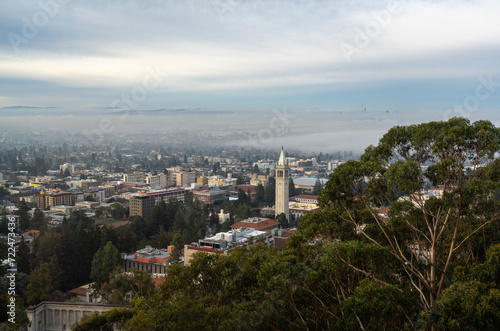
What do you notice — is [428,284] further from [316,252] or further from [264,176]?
[264,176]

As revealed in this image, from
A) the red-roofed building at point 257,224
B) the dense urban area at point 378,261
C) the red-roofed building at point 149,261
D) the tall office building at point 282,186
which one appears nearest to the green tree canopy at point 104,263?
the red-roofed building at point 149,261

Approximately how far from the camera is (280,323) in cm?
636

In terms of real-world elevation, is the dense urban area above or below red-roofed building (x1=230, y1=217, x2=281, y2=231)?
above

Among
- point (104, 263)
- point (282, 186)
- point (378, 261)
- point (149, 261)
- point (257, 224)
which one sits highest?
point (378, 261)

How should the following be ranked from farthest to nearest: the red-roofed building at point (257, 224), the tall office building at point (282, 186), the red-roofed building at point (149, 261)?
the tall office building at point (282, 186)
the red-roofed building at point (257, 224)
the red-roofed building at point (149, 261)

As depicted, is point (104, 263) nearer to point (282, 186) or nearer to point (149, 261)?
point (149, 261)

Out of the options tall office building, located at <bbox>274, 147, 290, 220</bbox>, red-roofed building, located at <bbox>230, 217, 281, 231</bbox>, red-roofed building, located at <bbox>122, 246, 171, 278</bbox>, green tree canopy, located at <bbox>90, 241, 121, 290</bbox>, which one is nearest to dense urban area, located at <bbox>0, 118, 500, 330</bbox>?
green tree canopy, located at <bbox>90, 241, 121, 290</bbox>

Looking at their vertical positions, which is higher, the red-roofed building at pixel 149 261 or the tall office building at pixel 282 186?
the tall office building at pixel 282 186

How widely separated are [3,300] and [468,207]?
8.94 meters

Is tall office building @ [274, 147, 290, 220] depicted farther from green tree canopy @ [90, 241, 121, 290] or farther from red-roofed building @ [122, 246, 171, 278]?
green tree canopy @ [90, 241, 121, 290]

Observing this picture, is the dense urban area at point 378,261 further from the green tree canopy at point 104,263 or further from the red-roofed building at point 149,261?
the red-roofed building at point 149,261

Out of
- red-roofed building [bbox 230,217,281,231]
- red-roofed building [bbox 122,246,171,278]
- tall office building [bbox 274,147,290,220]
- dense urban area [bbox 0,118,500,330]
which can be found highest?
dense urban area [bbox 0,118,500,330]

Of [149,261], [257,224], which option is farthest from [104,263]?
[257,224]

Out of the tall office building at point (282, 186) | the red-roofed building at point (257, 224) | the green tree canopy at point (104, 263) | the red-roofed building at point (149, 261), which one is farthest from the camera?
the tall office building at point (282, 186)
